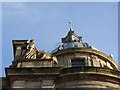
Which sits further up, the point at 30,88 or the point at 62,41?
the point at 62,41

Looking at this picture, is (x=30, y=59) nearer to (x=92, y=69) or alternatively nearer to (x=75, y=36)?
(x=92, y=69)

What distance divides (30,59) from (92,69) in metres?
4.49

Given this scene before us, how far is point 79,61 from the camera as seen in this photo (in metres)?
35.3

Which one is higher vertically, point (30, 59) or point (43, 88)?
point (30, 59)

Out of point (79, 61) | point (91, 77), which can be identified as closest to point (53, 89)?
point (91, 77)

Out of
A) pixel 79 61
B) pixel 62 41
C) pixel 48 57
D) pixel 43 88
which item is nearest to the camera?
pixel 43 88

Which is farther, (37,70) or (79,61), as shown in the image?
(79,61)

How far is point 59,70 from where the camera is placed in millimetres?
30656

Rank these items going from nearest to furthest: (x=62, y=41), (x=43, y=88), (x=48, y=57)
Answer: (x=43, y=88), (x=48, y=57), (x=62, y=41)

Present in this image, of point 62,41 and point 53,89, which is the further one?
point 62,41

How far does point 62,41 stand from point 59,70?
497 inches

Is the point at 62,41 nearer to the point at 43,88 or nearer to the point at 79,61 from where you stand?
the point at 79,61

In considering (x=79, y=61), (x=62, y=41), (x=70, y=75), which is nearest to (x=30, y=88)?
(x=70, y=75)

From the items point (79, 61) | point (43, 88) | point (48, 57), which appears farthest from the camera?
point (79, 61)
